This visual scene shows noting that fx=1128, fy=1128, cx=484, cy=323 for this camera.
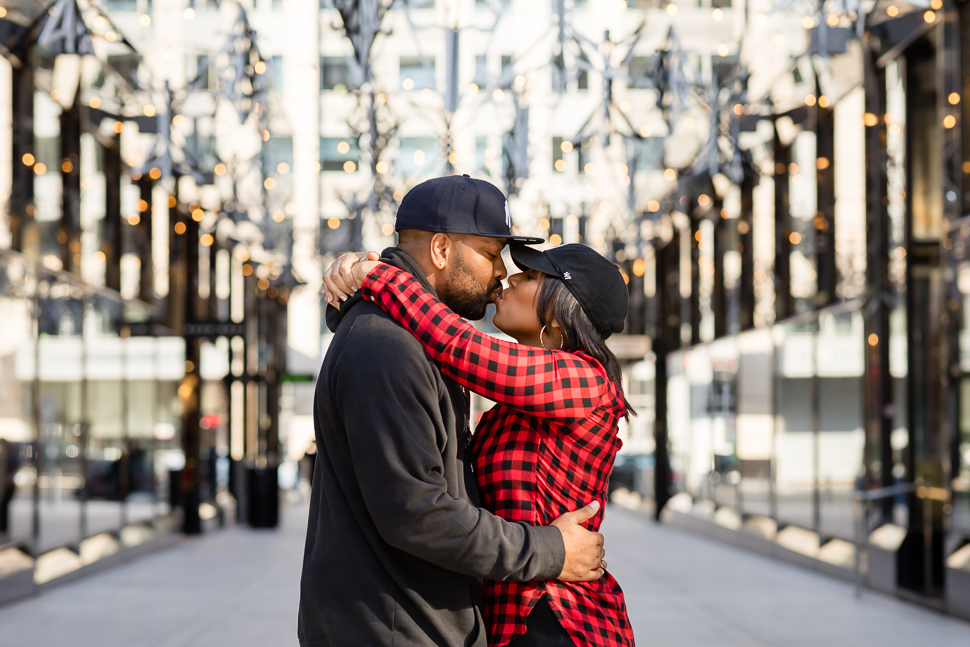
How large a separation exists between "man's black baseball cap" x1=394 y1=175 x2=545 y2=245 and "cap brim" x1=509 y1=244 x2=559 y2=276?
138 mm

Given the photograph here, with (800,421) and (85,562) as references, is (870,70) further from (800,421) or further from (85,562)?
(85,562)

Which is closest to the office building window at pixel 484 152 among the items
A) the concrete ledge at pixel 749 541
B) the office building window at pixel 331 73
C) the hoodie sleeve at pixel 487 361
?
the office building window at pixel 331 73

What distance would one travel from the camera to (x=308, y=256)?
21.7 metres

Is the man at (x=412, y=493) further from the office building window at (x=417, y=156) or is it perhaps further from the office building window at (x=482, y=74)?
the office building window at (x=417, y=156)

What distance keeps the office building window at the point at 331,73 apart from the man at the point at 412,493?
908cm

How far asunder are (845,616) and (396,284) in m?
7.92

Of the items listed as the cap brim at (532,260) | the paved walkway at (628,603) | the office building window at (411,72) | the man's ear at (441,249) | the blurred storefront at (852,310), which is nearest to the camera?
the man's ear at (441,249)

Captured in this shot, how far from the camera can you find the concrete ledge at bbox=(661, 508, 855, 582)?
12.1 m

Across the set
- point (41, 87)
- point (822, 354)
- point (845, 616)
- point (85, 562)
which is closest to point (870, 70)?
point (822, 354)

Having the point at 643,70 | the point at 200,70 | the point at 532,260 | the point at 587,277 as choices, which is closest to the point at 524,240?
the point at 532,260

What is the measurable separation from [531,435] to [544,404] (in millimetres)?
141

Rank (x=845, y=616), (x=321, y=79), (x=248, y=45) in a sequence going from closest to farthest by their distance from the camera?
(x=845, y=616), (x=248, y=45), (x=321, y=79)

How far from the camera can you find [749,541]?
1538 centimetres

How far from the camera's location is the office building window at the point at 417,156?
14.7 metres
